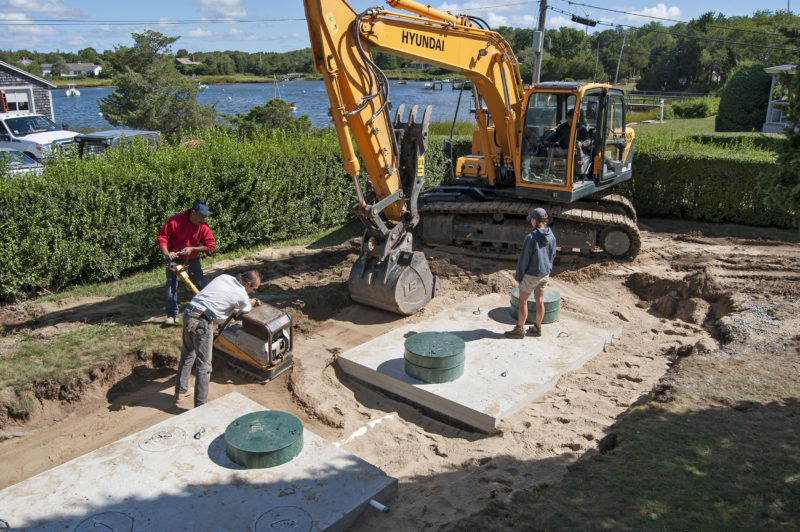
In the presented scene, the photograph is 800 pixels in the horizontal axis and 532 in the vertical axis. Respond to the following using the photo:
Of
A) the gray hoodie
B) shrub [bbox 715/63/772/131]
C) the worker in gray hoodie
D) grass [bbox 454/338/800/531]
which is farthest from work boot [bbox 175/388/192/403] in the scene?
shrub [bbox 715/63/772/131]

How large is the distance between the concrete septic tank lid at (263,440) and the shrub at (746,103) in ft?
96.1

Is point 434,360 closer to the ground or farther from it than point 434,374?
farther from it

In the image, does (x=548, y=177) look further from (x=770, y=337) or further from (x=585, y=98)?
(x=770, y=337)

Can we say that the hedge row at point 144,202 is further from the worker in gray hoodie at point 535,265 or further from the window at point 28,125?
the window at point 28,125

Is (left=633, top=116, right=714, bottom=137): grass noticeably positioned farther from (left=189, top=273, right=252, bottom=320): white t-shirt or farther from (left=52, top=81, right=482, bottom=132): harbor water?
(left=189, top=273, right=252, bottom=320): white t-shirt

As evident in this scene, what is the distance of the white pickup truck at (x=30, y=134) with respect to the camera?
17.2m

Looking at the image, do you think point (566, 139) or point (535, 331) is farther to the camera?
point (566, 139)

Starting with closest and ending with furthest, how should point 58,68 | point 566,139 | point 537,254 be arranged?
1. point 537,254
2. point 566,139
3. point 58,68

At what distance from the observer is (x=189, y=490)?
4594mm

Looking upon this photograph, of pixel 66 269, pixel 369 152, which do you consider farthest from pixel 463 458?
pixel 66 269

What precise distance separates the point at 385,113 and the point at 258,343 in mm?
3578

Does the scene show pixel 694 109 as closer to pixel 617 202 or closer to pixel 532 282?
pixel 617 202

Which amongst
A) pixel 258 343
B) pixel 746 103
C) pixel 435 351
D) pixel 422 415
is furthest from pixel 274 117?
pixel 746 103

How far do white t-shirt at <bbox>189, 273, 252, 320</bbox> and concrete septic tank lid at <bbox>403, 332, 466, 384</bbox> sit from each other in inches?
72.8
